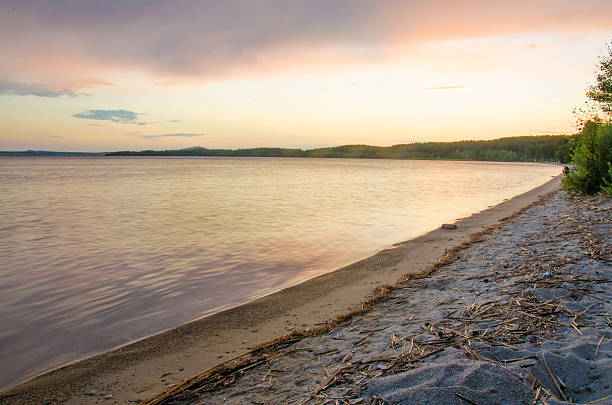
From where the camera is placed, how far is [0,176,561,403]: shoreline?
403 cm

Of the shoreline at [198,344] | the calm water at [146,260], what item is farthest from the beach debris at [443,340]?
the calm water at [146,260]

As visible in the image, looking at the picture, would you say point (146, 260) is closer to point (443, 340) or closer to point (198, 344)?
point (198, 344)

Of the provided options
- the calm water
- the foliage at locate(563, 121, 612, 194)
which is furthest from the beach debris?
the foliage at locate(563, 121, 612, 194)

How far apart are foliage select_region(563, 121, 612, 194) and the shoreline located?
12.9 metres

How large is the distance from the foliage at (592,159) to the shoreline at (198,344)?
1289cm

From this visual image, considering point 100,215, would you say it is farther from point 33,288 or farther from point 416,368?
point 416,368

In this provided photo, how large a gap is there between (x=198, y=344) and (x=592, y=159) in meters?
18.3

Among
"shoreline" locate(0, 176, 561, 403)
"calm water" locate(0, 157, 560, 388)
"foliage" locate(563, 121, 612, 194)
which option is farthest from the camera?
"foliage" locate(563, 121, 612, 194)

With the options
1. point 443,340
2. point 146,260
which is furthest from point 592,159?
point 146,260

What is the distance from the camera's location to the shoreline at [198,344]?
4.03 meters

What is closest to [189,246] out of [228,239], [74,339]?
[228,239]

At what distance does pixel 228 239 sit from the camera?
12.8 m

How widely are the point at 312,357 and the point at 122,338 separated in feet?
10.1

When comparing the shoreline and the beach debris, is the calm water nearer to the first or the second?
the shoreline
